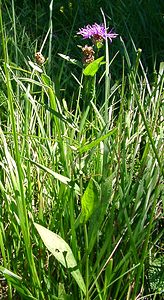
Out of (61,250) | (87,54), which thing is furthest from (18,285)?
(87,54)

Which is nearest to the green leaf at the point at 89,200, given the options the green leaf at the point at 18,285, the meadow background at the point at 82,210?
the meadow background at the point at 82,210

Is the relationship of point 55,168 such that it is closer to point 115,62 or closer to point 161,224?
point 161,224

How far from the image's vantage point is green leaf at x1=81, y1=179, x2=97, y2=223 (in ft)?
2.97

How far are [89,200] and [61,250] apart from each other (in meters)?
0.09

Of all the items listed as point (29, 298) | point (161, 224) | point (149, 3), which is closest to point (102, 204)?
point (29, 298)

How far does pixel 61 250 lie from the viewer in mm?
938

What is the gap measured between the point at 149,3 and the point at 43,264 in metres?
1.26

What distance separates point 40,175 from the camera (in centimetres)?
126

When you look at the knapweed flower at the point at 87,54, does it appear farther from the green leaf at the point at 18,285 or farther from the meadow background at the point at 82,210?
the green leaf at the point at 18,285

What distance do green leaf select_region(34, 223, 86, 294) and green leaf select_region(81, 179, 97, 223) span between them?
0.05 m

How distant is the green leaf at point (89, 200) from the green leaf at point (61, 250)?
50 millimetres

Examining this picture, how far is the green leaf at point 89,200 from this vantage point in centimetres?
91

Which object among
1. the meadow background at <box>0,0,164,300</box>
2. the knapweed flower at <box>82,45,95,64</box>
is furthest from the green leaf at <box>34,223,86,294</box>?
the knapweed flower at <box>82,45,95,64</box>

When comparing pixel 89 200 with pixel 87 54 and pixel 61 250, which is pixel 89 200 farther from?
pixel 87 54
